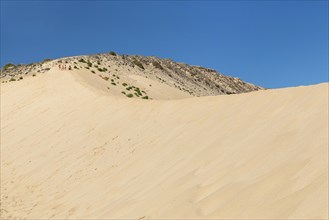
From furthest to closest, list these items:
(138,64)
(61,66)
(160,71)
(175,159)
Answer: (160,71), (138,64), (61,66), (175,159)

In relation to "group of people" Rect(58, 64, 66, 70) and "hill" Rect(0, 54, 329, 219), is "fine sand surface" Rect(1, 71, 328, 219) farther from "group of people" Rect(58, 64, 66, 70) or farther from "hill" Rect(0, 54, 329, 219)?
"group of people" Rect(58, 64, 66, 70)

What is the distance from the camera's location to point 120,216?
9625 millimetres

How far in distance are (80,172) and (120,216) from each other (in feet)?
18.7

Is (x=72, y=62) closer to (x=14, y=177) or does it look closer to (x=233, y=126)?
(x=14, y=177)

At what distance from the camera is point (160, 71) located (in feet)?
174

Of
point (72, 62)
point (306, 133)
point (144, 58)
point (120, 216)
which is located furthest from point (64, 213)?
point (144, 58)

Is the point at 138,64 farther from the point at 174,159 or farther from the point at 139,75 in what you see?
the point at 174,159

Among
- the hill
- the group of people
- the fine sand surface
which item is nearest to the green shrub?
the group of people

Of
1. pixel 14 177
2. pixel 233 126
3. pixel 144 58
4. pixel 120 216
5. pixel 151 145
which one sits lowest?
pixel 120 216

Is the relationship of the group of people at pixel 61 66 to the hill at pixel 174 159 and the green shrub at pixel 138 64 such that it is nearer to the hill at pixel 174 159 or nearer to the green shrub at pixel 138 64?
the hill at pixel 174 159

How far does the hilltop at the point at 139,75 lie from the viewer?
109 ft

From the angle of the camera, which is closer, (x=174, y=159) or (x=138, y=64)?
(x=174, y=159)

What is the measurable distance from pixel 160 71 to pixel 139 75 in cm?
987

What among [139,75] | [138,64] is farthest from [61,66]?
[138,64]
